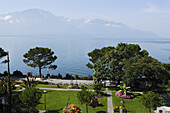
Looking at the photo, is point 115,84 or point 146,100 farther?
point 115,84

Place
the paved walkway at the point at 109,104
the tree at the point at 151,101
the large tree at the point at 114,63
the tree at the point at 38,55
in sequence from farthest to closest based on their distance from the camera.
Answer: the tree at the point at 38,55, the large tree at the point at 114,63, the paved walkway at the point at 109,104, the tree at the point at 151,101

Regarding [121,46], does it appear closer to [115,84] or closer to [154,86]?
[115,84]

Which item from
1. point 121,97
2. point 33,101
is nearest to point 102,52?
point 121,97

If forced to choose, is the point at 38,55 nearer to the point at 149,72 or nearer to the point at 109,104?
the point at 109,104

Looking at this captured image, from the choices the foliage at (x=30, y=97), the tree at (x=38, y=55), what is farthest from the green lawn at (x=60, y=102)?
the tree at (x=38, y=55)

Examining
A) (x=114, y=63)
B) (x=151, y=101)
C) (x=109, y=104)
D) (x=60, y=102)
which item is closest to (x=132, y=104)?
(x=109, y=104)

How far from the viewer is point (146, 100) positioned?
21.6 meters

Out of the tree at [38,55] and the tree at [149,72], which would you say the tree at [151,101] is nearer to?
the tree at [149,72]

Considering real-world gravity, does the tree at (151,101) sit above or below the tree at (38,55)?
below

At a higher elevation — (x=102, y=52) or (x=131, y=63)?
(x=102, y=52)

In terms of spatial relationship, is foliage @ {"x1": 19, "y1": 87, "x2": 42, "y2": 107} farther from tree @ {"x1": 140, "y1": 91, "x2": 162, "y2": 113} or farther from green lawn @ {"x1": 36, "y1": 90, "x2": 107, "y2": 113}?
tree @ {"x1": 140, "y1": 91, "x2": 162, "y2": 113}

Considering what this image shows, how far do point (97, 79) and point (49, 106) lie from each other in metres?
14.6

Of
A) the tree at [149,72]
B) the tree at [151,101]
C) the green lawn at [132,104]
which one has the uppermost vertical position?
the tree at [149,72]

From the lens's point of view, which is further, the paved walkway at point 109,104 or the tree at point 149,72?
the tree at point 149,72
